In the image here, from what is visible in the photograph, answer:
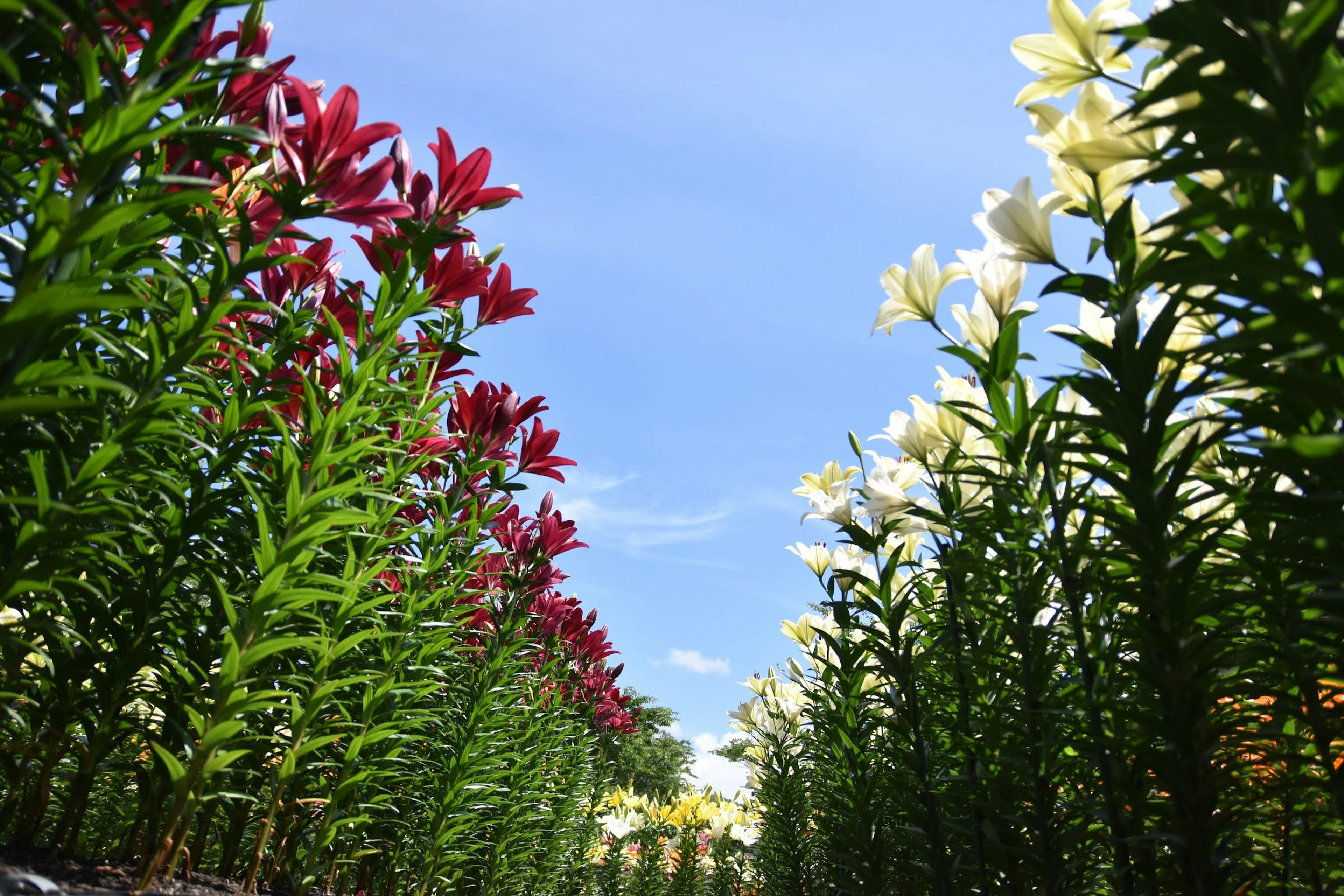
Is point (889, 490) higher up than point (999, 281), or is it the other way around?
point (999, 281)

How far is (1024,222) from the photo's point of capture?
139 cm

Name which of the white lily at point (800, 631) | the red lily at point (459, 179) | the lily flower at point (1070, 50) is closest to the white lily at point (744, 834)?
the white lily at point (800, 631)

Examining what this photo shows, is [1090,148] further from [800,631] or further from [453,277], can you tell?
[800,631]

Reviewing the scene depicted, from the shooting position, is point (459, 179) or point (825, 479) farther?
point (825, 479)

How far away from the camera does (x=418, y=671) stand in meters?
2.09

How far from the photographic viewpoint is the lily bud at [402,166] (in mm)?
1815

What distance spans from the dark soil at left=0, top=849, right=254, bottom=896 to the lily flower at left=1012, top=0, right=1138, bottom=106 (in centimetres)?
210

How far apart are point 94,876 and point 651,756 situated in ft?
40.7

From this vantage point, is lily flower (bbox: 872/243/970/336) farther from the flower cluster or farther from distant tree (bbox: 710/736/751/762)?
distant tree (bbox: 710/736/751/762)

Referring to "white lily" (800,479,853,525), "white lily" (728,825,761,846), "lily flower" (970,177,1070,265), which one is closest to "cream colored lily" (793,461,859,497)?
"white lily" (800,479,853,525)

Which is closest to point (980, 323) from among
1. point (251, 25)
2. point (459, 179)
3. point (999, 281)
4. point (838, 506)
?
point (999, 281)

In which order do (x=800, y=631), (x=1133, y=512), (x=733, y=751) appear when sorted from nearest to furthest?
(x=1133, y=512), (x=800, y=631), (x=733, y=751)

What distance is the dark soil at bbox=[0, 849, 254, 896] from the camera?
1137 mm

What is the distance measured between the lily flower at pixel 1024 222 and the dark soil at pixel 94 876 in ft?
6.29
